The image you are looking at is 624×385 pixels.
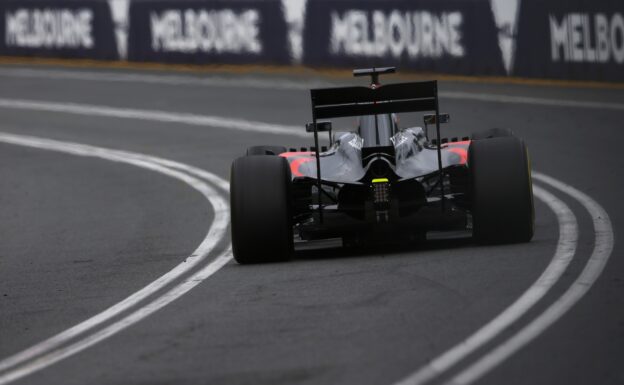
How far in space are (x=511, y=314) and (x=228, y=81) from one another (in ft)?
70.3

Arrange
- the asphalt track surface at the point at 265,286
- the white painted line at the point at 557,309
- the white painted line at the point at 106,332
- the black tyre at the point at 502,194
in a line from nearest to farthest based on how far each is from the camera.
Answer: the white painted line at the point at 557,309 → the asphalt track surface at the point at 265,286 → the white painted line at the point at 106,332 → the black tyre at the point at 502,194

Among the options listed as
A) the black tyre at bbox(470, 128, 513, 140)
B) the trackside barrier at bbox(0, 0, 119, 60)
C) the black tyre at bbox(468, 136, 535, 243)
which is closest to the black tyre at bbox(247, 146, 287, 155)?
the black tyre at bbox(470, 128, 513, 140)

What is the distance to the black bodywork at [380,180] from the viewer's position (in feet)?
36.7

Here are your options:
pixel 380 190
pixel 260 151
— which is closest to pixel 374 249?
pixel 380 190

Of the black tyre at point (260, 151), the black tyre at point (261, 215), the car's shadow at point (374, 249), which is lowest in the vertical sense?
the car's shadow at point (374, 249)

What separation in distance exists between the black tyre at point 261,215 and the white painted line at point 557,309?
251 centimetres

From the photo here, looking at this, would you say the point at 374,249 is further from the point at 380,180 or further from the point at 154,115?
the point at 154,115

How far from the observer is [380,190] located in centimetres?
1112

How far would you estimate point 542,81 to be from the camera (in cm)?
2577

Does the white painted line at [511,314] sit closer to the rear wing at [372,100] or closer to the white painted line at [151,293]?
the rear wing at [372,100]

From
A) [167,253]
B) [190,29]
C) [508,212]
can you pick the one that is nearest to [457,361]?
[508,212]

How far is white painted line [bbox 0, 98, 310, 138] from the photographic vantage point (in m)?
22.8

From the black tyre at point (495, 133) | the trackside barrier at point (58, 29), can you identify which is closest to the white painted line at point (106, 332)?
the black tyre at point (495, 133)

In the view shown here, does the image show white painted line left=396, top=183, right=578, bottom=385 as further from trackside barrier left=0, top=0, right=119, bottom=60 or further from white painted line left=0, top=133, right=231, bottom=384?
trackside barrier left=0, top=0, right=119, bottom=60
